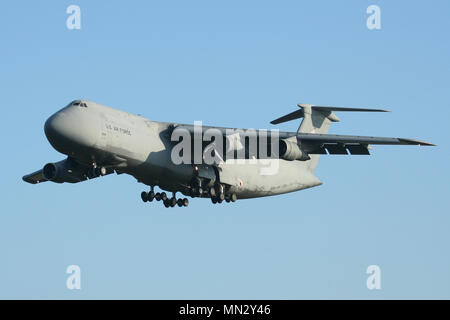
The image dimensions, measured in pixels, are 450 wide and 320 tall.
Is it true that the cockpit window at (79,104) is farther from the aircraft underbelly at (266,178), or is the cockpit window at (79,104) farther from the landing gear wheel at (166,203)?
the aircraft underbelly at (266,178)

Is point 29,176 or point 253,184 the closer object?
point 253,184

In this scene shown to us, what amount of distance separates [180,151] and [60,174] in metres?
4.07

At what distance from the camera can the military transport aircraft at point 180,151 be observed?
88.0 feet

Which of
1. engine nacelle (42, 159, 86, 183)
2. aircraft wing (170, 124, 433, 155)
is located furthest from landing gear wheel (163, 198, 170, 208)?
engine nacelle (42, 159, 86, 183)

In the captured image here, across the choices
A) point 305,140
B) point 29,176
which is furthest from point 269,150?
point 29,176

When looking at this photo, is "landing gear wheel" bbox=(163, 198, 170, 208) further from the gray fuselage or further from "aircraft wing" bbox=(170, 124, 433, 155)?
"aircraft wing" bbox=(170, 124, 433, 155)

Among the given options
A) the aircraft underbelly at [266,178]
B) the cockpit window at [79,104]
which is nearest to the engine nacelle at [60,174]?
the cockpit window at [79,104]

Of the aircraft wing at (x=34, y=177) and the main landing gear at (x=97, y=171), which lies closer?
the main landing gear at (x=97, y=171)

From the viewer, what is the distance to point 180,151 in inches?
1155

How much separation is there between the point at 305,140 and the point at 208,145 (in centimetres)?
299

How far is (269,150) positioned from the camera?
2978 centimetres

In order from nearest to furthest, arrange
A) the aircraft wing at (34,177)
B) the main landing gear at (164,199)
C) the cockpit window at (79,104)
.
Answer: the cockpit window at (79,104) → the main landing gear at (164,199) → the aircraft wing at (34,177)
